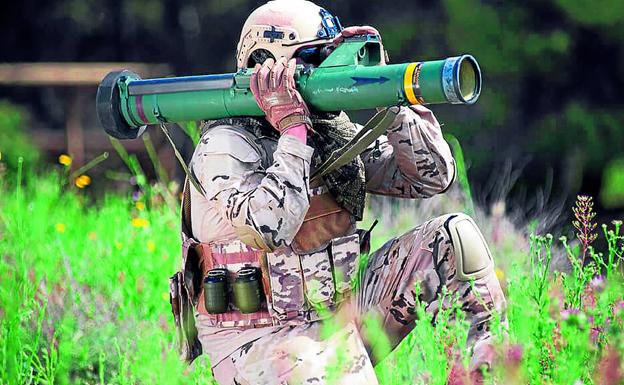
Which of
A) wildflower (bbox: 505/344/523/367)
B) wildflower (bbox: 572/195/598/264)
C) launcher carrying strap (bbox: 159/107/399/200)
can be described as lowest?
wildflower (bbox: 505/344/523/367)

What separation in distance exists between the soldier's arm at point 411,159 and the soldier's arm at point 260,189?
0.37 m

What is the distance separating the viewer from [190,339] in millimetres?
3287

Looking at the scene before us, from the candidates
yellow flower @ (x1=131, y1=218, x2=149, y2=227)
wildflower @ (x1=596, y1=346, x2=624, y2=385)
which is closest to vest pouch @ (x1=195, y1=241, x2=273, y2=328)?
wildflower @ (x1=596, y1=346, x2=624, y2=385)

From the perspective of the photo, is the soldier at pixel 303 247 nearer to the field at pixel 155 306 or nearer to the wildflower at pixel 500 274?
the field at pixel 155 306

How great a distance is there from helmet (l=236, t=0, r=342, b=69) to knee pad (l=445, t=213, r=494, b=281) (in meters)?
0.61

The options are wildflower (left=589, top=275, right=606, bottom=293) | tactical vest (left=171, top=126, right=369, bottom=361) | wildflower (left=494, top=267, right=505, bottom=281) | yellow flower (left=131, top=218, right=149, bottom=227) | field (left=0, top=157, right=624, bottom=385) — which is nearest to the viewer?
field (left=0, top=157, right=624, bottom=385)

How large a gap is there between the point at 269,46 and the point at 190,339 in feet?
2.80

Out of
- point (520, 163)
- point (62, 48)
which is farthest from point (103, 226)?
point (62, 48)

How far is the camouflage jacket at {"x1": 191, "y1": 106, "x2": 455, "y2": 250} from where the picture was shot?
9.47 feet

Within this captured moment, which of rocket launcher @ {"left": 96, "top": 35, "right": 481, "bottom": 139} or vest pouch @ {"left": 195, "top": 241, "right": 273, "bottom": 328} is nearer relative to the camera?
rocket launcher @ {"left": 96, "top": 35, "right": 481, "bottom": 139}

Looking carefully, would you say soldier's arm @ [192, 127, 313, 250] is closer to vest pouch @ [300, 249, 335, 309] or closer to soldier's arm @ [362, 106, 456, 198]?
vest pouch @ [300, 249, 335, 309]

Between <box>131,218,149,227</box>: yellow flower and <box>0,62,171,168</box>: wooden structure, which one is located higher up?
<box>0,62,171,168</box>: wooden structure

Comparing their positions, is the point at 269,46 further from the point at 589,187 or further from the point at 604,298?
the point at 589,187

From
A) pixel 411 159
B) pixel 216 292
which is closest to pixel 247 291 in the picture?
pixel 216 292
